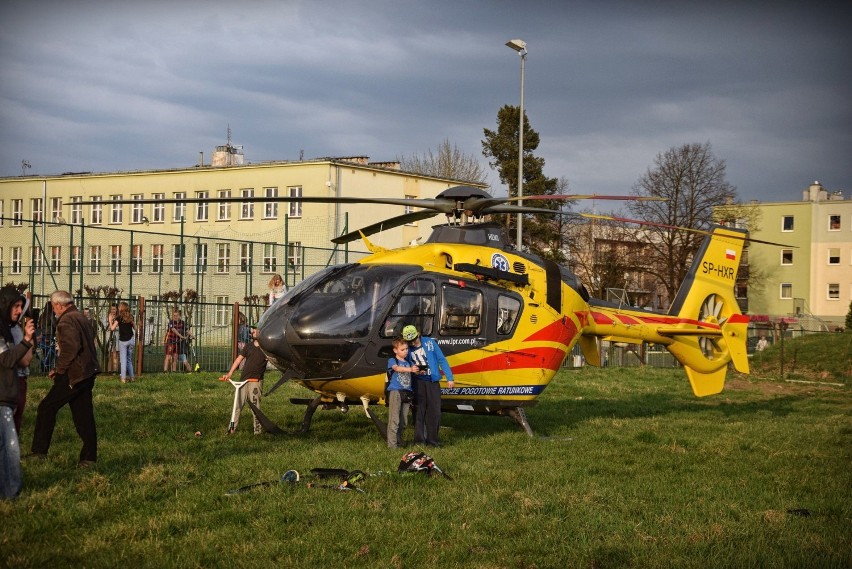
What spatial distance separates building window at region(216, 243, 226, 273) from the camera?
30422 millimetres

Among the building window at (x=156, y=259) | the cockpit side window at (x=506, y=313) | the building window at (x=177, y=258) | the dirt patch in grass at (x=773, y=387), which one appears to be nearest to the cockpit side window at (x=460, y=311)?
the cockpit side window at (x=506, y=313)

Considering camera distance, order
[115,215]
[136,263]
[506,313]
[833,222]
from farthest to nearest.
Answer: [833,222] < [115,215] < [136,263] < [506,313]

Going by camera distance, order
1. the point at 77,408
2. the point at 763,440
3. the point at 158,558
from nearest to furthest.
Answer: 1. the point at 158,558
2. the point at 77,408
3. the point at 763,440

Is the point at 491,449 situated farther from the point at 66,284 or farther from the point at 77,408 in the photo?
the point at 66,284

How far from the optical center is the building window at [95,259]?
28875mm

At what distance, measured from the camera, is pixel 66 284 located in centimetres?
3050

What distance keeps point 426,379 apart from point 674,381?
53.8 feet

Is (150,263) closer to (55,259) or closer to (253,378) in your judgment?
(55,259)

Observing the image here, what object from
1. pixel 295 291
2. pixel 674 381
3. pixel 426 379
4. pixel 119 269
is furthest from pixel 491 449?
pixel 119 269

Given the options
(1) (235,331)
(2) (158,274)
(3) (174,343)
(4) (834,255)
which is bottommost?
(3) (174,343)

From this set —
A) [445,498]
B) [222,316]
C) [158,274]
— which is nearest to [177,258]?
[158,274]

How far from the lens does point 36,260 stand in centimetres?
2788

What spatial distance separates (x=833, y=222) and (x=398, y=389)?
247ft

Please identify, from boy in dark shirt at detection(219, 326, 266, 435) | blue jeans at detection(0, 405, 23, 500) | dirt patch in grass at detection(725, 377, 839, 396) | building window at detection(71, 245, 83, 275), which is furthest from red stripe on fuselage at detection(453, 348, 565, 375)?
building window at detection(71, 245, 83, 275)
